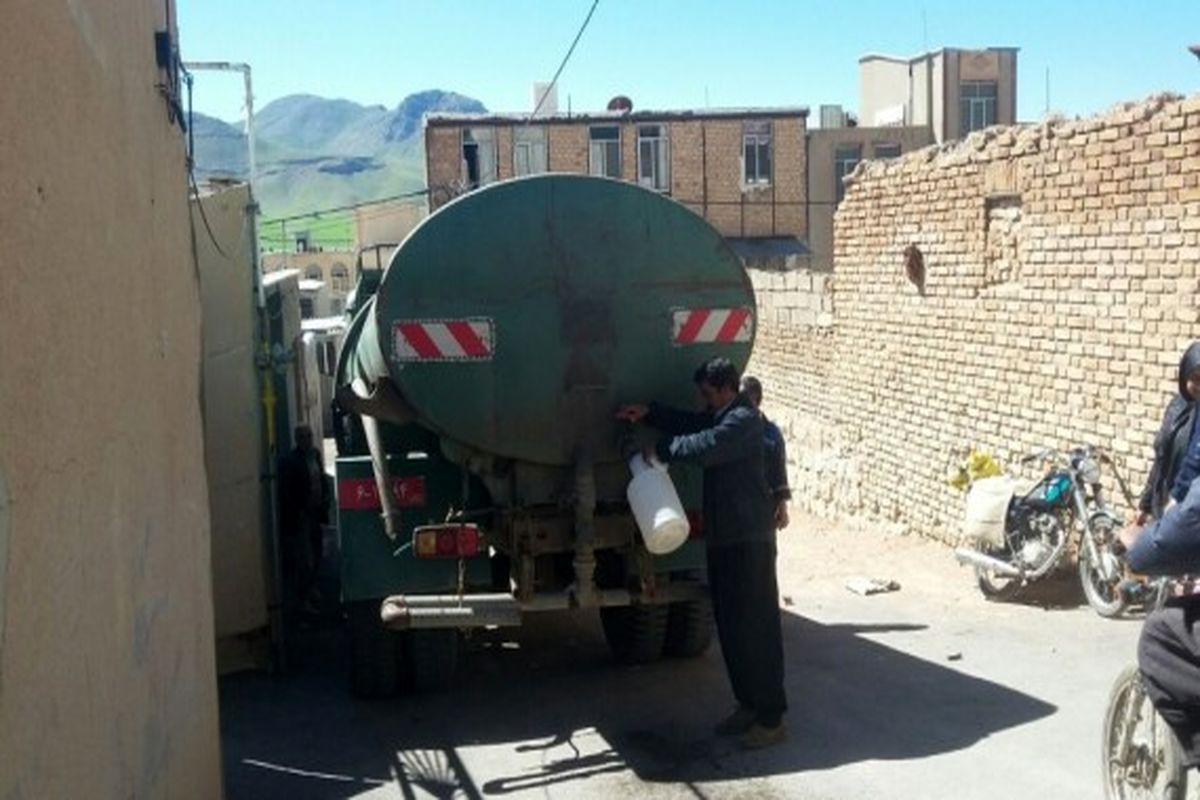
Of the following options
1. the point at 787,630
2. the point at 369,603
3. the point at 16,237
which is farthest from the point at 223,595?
the point at 16,237

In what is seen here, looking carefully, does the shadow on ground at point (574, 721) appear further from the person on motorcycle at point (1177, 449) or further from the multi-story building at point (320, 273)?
the multi-story building at point (320, 273)

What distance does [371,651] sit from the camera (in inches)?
277

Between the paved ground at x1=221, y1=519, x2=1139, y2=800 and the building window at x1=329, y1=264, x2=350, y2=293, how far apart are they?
32982 millimetres

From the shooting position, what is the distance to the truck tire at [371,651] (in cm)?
696

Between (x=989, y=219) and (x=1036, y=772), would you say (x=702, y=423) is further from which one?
(x=989, y=219)

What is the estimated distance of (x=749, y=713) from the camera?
248 inches

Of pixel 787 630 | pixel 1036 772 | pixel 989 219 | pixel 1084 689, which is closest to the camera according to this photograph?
pixel 1036 772

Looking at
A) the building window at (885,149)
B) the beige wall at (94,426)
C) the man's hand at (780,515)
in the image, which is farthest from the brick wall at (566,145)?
the beige wall at (94,426)

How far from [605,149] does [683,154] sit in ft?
7.78

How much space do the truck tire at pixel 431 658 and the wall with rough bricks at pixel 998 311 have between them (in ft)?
14.6

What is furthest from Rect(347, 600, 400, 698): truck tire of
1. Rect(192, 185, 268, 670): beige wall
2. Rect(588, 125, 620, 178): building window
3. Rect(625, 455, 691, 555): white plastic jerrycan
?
Rect(588, 125, 620, 178): building window

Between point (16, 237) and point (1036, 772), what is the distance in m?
4.66

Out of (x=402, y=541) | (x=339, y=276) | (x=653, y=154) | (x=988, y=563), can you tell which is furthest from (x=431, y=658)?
(x=339, y=276)

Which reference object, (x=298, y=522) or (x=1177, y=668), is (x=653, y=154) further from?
(x=1177, y=668)
